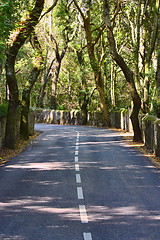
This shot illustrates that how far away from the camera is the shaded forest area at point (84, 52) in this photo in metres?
18.1

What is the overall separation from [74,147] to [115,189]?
938cm

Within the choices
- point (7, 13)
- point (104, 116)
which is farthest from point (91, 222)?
point (104, 116)

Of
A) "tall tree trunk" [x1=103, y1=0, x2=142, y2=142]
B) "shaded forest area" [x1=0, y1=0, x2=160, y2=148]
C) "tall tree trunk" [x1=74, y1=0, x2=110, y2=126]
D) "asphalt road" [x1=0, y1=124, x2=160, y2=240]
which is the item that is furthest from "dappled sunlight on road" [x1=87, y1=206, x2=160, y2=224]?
"tall tree trunk" [x1=74, y1=0, x2=110, y2=126]

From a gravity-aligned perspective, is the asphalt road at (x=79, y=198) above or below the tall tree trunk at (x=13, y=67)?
below

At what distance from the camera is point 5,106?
20.1 meters

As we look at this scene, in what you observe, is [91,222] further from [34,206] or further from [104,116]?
[104,116]

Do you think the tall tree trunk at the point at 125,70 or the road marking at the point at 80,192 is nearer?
the road marking at the point at 80,192

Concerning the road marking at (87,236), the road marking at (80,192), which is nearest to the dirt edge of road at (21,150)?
the road marking at (80,192)

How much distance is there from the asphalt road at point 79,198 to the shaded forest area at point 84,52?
423cm

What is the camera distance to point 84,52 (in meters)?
44.8

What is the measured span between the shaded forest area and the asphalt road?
4.23m

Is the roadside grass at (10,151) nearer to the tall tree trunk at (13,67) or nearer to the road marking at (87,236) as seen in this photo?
the tall tree trunk at (13,67)

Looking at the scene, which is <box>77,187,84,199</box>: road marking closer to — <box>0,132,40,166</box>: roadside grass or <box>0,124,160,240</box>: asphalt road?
<box>0,124,160,240</box>: asphalt road

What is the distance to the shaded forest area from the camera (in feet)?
59.4
